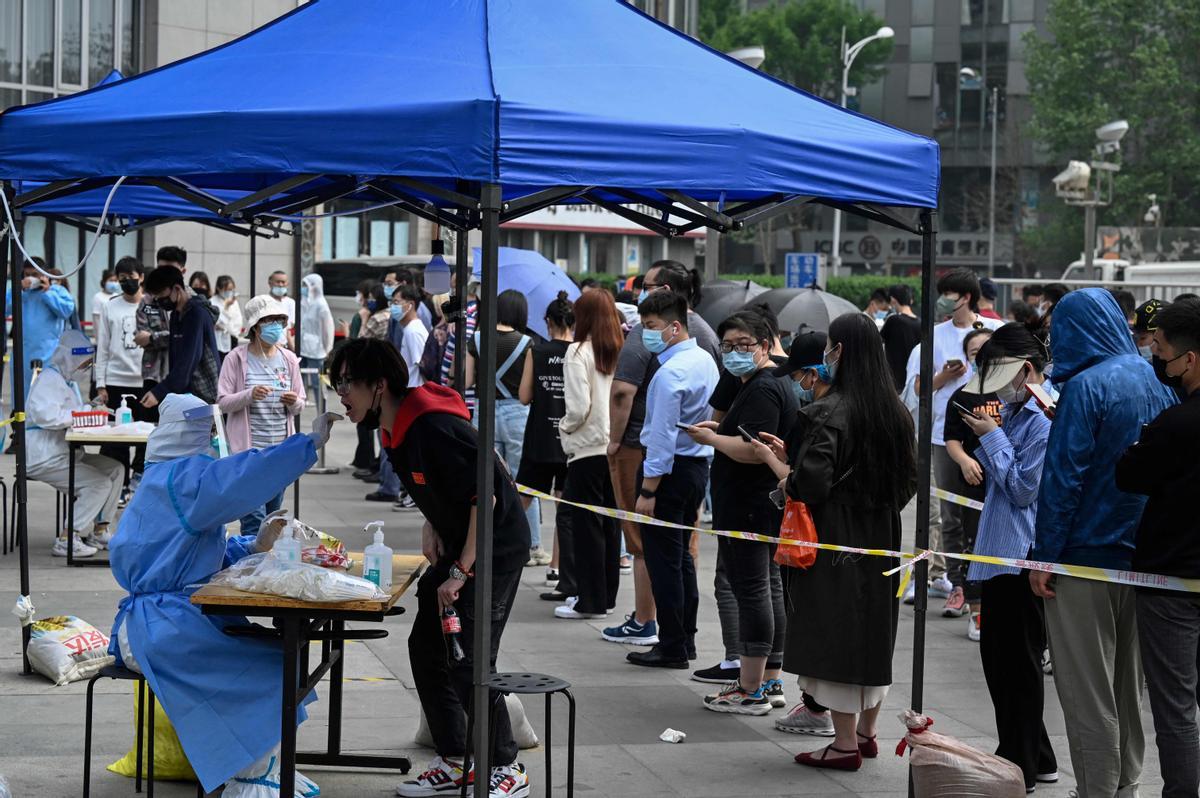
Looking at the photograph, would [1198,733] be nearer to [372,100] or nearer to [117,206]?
[372,100]

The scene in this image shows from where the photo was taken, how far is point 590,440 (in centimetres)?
925

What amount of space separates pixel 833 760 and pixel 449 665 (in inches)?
72.2

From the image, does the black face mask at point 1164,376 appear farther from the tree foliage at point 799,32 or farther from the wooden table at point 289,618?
the tree foliage at point 799,32

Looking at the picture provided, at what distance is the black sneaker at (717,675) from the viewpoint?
308 inches

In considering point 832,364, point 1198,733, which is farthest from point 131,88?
point 1198,733

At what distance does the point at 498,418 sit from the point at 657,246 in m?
52.3

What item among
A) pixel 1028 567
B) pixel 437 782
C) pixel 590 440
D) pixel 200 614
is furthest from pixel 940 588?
pixel 200 614

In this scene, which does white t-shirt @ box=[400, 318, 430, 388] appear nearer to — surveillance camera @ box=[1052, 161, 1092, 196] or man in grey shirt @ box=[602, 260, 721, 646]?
man in grey shirt @ box=[602, 260, 721, 646]

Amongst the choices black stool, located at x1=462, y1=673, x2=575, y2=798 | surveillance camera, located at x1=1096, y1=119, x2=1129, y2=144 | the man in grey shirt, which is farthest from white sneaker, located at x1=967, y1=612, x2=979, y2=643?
surveillance camera, located at x1=1096, y1=119, x2=1129, y2=144

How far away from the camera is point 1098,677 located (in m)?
5.49

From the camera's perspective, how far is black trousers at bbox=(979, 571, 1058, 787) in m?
6.02

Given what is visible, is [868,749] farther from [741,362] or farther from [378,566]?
[378,566]

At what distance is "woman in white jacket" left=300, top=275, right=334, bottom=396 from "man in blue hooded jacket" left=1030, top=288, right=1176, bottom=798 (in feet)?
40.8

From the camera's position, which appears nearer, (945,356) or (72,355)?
(945,356)
